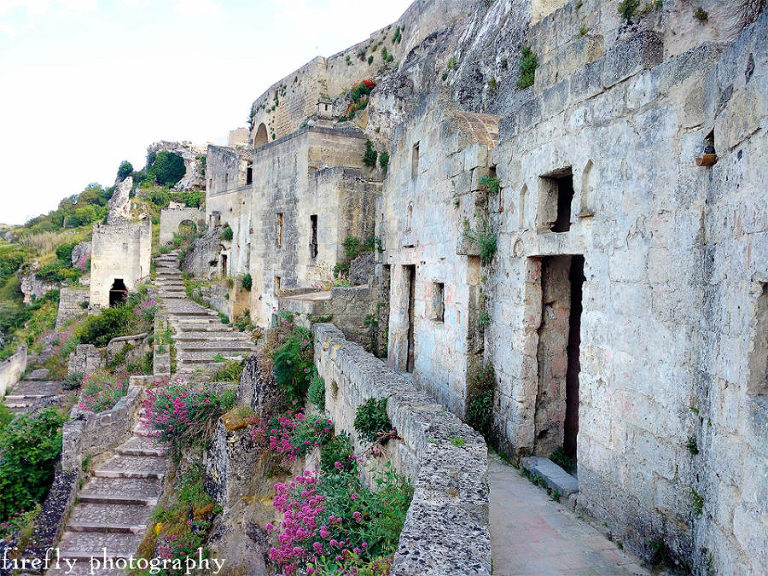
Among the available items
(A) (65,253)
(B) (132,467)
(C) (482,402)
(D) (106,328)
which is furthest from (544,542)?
(A) (65,253)

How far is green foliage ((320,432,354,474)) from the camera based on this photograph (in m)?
6.36

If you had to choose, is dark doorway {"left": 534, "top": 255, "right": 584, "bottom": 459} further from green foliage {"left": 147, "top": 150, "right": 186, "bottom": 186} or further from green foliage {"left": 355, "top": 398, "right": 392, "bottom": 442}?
green foliage {"left": 147, "top": 150, "right": 186, "bottom": 186}

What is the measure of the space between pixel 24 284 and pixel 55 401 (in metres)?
19.7

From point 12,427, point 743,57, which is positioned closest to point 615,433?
point 743,57

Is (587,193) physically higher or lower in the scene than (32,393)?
higher

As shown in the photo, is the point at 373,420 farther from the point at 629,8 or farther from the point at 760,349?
the point at 629,8

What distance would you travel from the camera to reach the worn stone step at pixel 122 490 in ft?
32.6

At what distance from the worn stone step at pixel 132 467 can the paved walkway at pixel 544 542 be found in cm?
752

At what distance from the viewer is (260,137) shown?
39219mm

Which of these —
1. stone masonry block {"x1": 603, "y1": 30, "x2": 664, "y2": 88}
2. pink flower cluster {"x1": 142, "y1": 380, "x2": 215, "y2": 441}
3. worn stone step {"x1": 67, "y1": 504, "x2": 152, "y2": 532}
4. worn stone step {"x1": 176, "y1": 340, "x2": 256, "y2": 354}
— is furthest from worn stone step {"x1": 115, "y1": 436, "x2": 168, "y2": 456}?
stone masonry block {"x1": 603, "y1": 30, "x2": 664, "y2": 88}

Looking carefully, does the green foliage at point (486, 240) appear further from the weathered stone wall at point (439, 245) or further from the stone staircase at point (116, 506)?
the stone staircase at point (116, 506)

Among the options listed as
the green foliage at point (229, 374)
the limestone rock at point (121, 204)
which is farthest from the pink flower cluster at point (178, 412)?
the limestone rock at point (121, 204)

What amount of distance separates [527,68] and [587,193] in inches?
321

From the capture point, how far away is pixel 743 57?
3.23m
